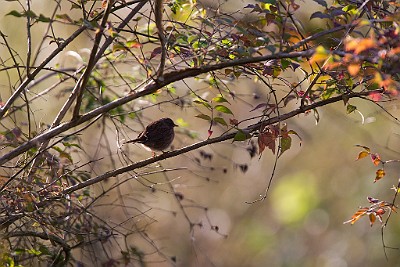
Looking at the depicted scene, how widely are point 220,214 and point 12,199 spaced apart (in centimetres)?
734

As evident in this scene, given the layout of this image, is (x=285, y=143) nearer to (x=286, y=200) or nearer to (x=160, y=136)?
(x=160, y=136)

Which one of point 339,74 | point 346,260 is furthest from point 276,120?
point 346,260

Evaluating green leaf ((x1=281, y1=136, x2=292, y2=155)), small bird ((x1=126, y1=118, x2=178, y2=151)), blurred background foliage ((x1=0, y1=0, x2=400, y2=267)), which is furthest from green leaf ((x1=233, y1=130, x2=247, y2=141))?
blurred background foliage ((x1=0, y1=0, x2=400, y2=267))

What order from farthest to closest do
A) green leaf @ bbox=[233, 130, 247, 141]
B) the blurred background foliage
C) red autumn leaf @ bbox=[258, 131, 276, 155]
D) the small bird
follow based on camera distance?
1. the blurred background foliage
2. the small bird
3. red autumn leaf @ bbox=[258, 131, 276, 155]
4. green leaf @ bbox=[233, 130, 247, 141]

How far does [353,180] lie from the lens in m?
10.1

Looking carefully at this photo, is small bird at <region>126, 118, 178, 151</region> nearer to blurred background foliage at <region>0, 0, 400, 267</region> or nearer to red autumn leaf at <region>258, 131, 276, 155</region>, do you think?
red autumn leaf at <region>258, 131, 276, 155</region>

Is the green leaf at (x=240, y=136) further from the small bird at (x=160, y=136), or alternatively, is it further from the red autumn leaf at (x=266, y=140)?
the small bird at (x=160, y=136)

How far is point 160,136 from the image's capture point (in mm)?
5707

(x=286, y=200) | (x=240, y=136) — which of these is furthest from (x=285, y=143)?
(x=286, y=200)

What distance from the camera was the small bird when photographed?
5.66 meters

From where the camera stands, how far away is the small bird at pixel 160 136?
5.66 m

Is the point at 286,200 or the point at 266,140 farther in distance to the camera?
the point at 286,200

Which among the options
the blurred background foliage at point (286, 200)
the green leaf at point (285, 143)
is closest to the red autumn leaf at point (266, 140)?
the green leaf at point (285, 143)

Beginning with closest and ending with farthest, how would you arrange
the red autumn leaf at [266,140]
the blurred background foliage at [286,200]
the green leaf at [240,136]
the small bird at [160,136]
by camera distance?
1. the green leaf at [240,136]
2. the red autumn leaf at [266,140]
3. the small bird at [160,136]
4. the blurred background foliage at [286,200]
